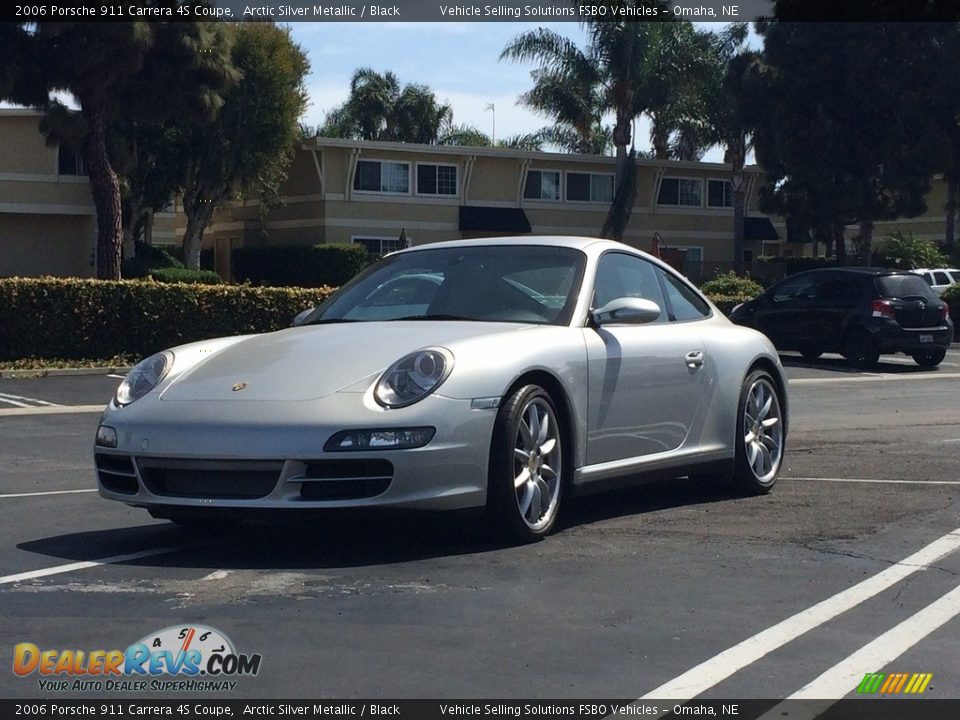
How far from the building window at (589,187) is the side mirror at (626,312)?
1878 inches

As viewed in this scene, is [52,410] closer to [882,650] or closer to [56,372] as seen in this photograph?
[56,372]

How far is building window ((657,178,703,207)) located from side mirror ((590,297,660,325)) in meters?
50.3

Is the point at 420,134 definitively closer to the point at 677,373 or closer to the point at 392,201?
the point at 392,201

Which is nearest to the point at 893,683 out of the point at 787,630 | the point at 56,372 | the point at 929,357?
the point at 787,630

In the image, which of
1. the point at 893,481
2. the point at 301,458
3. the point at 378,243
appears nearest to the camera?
the point at 301,458

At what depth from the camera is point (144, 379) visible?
676 cm

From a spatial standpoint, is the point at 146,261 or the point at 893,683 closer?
the point at 893,683

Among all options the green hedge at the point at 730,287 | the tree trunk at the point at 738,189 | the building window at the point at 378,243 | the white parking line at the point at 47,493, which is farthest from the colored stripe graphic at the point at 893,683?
the tree trunk at the point at 738,189

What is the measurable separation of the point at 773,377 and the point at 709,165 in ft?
165

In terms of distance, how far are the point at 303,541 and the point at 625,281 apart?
2.29m

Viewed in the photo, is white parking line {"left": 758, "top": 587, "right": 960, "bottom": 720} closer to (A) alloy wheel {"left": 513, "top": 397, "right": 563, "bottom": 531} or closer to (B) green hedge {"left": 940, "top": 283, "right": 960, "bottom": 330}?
(A) alloy wheel {"left": 513, "top": 397, "right": 563, "bottom": 531}

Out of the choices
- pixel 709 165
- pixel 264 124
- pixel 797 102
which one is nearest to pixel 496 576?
pixel 264 124

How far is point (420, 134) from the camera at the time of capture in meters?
71.2

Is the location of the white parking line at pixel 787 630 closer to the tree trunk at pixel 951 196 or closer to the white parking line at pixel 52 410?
the white parking line at pixel 52 410
